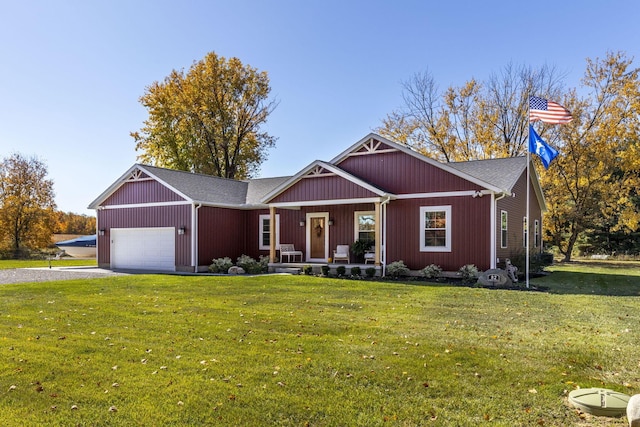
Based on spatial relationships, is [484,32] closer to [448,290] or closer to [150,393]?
[448,290]

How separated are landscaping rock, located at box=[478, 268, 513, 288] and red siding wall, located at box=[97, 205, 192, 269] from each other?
11376 millimetres

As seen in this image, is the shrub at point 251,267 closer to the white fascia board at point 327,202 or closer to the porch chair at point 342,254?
the white fascia board at point 327,202

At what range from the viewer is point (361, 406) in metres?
4.40

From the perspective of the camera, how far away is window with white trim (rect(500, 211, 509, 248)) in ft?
55.6

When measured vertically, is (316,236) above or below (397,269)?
above

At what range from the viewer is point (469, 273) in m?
15.6

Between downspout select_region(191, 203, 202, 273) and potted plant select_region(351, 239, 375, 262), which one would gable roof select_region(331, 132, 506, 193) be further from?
downspout select_region(191, 203, 202, 273)

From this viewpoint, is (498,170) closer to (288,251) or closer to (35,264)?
(288,251)

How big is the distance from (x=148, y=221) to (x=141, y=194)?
126 cm

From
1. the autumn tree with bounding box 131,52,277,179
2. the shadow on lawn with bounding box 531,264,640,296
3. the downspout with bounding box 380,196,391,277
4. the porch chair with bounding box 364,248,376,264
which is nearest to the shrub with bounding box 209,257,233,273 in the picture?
the porch chair with bounding box 364,248,376,264

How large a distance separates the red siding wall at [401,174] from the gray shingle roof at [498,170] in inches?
49.5

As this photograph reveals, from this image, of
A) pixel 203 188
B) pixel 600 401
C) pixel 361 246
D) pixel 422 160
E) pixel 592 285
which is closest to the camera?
pixel 600 401

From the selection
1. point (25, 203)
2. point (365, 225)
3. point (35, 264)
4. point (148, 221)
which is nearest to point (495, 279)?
point (365, 225)

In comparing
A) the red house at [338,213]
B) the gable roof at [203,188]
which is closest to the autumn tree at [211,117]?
the gable roof at [203,188]
